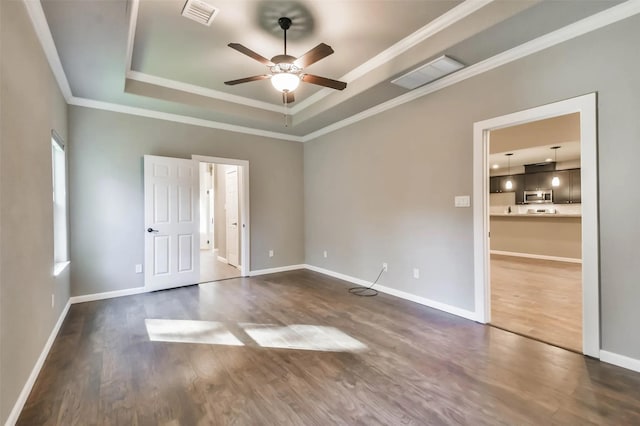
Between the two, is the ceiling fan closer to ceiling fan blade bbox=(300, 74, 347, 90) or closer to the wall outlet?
ceiling fan blade bbox=(300, 74, 347, 90)

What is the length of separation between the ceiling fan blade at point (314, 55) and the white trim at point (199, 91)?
7.48 ft

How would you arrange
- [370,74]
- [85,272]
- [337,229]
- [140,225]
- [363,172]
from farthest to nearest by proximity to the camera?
1. [337,229]
2. [363,172]
3. [140,225]
4. [85,272]
5. [370,74]

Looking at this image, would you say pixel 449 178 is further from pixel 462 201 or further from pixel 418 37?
pixel 418 37

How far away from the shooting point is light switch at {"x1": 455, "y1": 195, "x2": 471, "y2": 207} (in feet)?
10.9

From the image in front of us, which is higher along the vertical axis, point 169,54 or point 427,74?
point 169,54

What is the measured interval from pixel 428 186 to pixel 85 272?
4794mm

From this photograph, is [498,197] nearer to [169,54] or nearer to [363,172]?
[363,172]

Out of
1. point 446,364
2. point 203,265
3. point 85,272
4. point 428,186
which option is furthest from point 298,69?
point 203,265

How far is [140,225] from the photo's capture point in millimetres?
4418

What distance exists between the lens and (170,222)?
15.0ft

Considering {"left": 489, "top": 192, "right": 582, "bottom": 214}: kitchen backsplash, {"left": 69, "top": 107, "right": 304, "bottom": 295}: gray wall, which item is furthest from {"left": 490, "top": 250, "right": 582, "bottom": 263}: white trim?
Answer: {"left": 69, "top": 107, "right": 304, "bottom": 295}: gray wall

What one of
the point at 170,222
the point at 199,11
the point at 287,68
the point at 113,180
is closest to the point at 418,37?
the point at 287,68

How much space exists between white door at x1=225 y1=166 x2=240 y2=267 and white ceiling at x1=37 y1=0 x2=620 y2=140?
85.7 inches

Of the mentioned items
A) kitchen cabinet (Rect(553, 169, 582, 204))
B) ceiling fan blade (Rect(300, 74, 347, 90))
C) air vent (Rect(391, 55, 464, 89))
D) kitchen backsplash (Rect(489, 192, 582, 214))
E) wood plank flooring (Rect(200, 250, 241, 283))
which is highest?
air vent (Rect(391, 55, 464, 89))
